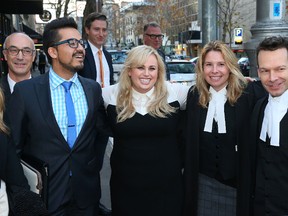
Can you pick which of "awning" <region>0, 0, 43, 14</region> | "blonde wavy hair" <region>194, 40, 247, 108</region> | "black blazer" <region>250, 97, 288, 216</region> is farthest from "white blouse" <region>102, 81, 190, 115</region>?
"awning" <region>0, 0, 43, 14</region>

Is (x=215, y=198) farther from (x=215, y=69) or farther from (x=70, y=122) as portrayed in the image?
(x=70, y=122)

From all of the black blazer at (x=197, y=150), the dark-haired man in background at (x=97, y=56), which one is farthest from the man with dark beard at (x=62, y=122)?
the dark-haired man in background at (x=97, y=56)

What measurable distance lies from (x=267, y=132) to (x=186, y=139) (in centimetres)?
76

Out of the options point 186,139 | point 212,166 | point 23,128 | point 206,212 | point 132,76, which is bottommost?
point 206,212

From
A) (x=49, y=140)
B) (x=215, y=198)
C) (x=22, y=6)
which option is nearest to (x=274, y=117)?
(x=215, y=198)

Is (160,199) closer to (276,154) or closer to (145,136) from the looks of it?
(145,136)

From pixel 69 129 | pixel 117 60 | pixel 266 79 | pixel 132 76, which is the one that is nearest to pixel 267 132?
pixel 266 79

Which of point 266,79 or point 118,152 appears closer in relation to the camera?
point 266,79

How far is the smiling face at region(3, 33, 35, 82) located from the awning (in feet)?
29.1

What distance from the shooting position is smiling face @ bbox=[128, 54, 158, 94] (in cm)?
331

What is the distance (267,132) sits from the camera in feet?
9.25

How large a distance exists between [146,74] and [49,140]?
100 cm

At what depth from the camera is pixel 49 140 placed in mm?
2850

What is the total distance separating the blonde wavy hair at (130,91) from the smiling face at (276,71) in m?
0.91
